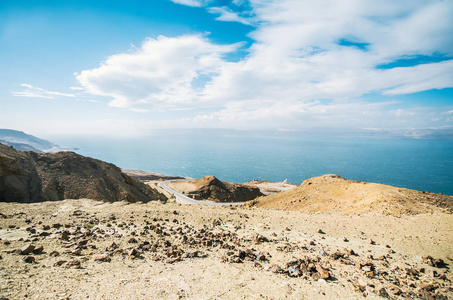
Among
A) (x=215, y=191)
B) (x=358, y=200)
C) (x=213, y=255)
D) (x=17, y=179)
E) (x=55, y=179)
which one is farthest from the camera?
(x=215, y=191)

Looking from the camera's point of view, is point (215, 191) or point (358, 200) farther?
point (215, 191)

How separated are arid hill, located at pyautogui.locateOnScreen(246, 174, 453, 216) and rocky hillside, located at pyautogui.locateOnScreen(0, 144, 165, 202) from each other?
70.2 feet

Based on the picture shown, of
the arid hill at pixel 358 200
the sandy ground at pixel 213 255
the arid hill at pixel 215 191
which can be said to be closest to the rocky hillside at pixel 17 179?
the sandy ground at pixel 213 255

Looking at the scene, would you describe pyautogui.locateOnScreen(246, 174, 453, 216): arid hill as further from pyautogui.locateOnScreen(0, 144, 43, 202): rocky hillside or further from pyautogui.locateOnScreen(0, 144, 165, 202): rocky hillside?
pyautogui.locateOnScreen(0, 144, 43, 202): rocky hillside

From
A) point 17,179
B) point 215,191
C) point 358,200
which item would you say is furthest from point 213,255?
point 215,191

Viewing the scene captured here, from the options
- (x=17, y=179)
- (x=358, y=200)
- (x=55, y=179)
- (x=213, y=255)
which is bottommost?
(x=358, y=200)

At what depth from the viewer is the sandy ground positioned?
565 cm

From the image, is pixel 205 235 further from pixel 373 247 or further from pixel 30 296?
pixel 373 247

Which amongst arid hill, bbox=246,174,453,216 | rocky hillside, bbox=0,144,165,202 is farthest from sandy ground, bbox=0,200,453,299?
rocky hillside, bbox=0,144,165,202

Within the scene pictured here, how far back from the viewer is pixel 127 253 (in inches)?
303

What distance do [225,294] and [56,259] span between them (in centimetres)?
577

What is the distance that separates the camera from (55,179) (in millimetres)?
24484

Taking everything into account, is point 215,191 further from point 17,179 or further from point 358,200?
point 17,179

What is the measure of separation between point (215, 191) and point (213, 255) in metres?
45.7
